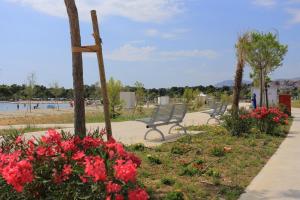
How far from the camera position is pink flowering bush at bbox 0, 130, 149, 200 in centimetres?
388

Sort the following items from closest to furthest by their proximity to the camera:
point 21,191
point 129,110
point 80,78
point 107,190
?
point 107,190 < point 21,191 < point 80,78 < point 129,110

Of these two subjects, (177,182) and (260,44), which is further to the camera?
(260,44)

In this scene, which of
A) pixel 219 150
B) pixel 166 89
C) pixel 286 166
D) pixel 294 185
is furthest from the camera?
pixel 166 89

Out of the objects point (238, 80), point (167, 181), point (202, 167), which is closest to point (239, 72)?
point (238, 80)

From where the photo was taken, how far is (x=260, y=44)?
29312mm

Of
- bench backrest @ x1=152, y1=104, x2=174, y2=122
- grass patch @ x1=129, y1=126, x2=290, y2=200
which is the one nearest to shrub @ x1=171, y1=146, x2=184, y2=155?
grass patch @ x1=129, y1=126, x2=290, y2=200

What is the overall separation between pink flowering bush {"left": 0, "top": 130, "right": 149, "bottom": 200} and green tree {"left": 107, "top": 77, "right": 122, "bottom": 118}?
19.2 metres

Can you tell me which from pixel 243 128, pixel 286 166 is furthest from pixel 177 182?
pixel 243 128

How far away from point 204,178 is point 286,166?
2.07 m

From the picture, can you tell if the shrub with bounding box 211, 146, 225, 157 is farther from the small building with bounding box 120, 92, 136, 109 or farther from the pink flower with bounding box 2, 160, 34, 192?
the small building with bounding box 120, 92, 136, 109

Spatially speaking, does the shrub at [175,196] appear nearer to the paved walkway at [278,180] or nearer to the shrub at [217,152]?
the paved walkway at [278,180]

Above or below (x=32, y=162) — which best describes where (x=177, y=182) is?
below

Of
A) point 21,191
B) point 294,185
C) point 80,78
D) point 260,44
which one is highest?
point 260,44

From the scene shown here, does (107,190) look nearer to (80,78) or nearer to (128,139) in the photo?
(80,78)
